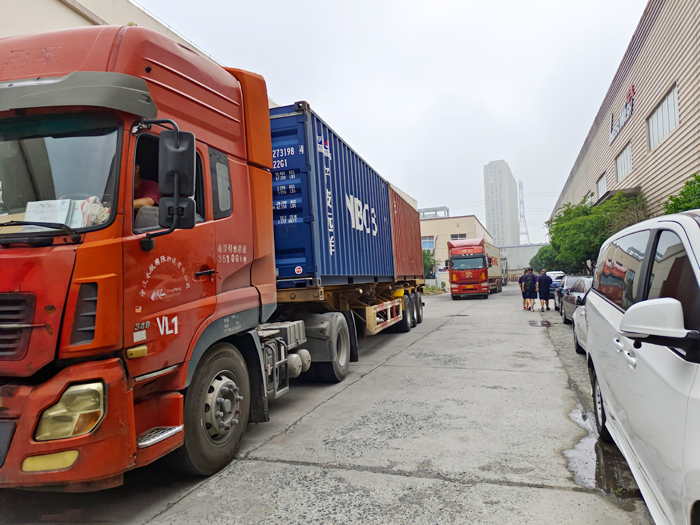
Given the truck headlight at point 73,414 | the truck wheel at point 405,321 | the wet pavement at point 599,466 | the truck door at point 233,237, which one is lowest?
the wet pavement at point 599,466

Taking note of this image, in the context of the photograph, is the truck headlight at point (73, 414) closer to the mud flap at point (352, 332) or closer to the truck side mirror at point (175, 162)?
the truck side mirror at point (175, 162)

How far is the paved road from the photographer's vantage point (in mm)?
3102

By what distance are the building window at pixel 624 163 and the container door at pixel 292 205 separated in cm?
1796

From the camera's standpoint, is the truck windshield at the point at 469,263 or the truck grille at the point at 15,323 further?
the truck windshield at the point at 469,263

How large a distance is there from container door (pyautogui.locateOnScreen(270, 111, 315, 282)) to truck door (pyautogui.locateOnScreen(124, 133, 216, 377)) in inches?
104

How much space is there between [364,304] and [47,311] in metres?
6.62

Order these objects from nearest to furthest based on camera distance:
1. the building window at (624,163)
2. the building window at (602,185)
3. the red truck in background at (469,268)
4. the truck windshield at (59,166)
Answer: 1. the truck windshield at (59,166)
2. the building window at (624,163)
3. the building window at (602,185)
4. the red truck in background at (469,268)

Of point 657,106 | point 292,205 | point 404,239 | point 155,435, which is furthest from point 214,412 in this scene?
point 657,106

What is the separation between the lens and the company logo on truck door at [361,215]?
817 cm

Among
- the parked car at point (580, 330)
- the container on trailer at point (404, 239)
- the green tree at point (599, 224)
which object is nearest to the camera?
the parked car at point (580, 330)

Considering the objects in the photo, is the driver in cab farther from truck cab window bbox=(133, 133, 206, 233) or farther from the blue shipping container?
the blue shipping container

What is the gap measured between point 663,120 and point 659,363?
1649 centimetres

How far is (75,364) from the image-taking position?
8.96 ft

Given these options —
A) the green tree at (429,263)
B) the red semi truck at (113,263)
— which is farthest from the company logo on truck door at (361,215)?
the green tree at (429,263)
